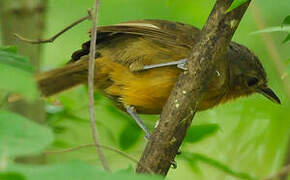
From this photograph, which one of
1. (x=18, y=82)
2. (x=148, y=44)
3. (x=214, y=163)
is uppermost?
(x=18, y=82)

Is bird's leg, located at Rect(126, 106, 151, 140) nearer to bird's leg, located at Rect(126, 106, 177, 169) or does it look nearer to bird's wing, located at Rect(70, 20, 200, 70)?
bird's leg, located at Rect(126, 106, 177, 169)

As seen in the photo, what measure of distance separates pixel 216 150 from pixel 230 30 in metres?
2.08

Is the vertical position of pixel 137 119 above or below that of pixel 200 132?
below

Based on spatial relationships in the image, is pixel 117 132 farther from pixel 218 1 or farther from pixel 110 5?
pixel 110 5

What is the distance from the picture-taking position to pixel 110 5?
21.3 ft


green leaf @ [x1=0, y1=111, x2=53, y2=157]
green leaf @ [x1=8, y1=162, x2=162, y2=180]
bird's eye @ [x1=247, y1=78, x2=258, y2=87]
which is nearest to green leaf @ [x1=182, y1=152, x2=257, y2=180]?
bird's eye @ [x1=247, y1=78, x2=258, y2=87]

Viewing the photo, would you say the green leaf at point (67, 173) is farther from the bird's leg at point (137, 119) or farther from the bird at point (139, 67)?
the bird at point (139, 67)

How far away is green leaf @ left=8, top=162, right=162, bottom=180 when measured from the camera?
145 centimetres

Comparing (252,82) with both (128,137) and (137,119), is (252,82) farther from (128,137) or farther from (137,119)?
(128,137)

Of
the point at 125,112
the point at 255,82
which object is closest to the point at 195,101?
the point at 125,112

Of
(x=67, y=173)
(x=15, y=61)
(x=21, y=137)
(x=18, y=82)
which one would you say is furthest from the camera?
(x=15, y=61)

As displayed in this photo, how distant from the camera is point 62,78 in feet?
14.8

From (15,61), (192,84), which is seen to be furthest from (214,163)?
(15,61)

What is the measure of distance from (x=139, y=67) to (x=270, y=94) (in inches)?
55.1
